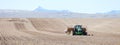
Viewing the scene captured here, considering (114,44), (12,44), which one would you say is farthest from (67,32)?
(12,44)

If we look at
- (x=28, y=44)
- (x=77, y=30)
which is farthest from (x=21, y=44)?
(x=77, y=30)

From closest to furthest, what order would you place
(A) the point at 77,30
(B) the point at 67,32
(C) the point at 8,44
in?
(C) the point at 8,44 → (A) the point at 77,30 → (B) the point at 67,32

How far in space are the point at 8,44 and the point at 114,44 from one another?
5.75 meters

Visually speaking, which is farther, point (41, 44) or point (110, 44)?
point (110, 44)

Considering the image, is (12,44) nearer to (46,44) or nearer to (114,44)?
(46,44)

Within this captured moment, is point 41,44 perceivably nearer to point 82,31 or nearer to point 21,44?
point 21,44

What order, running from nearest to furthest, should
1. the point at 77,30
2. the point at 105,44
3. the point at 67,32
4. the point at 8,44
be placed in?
the point at 8,44 → the point at 105,44 → the point at 77,30 → the point at 67,32

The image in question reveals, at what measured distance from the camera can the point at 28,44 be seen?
683 inches

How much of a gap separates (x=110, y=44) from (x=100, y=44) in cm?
54

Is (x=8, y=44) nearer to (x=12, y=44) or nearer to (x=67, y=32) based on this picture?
(x=12, y=44)

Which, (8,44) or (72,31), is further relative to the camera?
(72,31)

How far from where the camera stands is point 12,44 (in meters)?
17.2

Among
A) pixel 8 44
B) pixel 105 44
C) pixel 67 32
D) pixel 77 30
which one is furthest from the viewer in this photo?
pixel 67 32

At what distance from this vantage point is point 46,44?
58.9 ft
